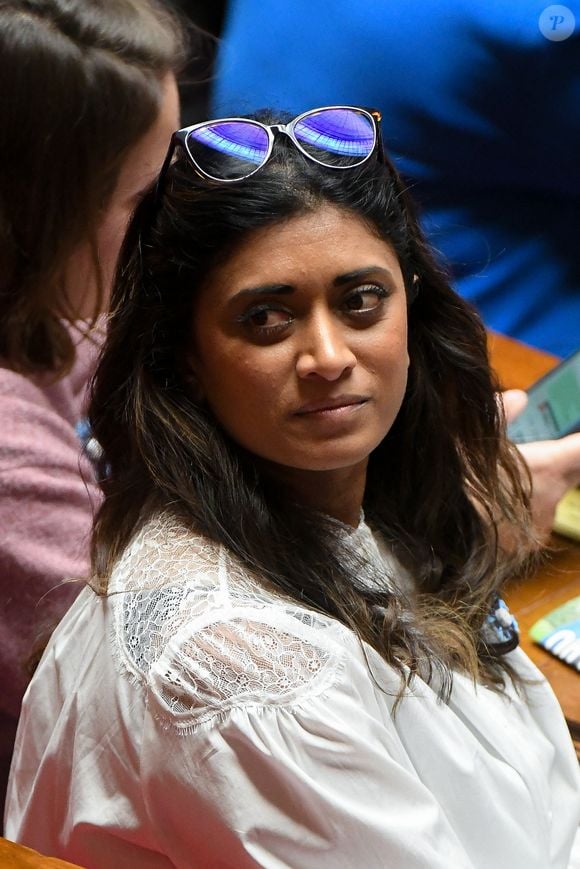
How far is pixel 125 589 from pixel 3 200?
1.91 ft

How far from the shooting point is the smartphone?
1334 mm

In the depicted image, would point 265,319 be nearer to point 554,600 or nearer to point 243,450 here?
point 243,450

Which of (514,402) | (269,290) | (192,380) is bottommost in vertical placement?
(514,402)

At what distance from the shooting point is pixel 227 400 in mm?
826

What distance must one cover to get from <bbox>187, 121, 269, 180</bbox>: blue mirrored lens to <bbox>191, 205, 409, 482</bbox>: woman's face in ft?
0.19

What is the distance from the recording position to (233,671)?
71cm

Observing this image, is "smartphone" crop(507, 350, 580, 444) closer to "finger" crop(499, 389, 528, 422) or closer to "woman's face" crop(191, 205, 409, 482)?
"finger" crop(499, 389, 528, 422)

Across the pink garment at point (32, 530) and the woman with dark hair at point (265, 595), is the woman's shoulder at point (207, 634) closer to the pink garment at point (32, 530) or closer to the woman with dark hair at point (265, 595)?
the woman with dark hair at point (265, 595)

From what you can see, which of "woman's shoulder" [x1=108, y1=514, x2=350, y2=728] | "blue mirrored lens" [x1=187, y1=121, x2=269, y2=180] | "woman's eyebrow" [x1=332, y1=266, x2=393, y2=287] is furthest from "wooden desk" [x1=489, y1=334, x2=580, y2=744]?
"blue mirrored lens" [x1=187, y1=121, x2=269, y2=180]

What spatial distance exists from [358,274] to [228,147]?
0.45 feet

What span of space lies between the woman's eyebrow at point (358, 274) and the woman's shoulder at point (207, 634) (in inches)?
8.5

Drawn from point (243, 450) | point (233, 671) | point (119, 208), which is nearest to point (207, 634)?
point (233, 671)

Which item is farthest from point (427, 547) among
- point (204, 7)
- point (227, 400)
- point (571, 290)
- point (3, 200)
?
point (204, 7)

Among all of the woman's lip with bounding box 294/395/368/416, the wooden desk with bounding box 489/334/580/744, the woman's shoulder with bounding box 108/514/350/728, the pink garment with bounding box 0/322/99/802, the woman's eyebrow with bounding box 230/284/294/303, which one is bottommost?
the pink garment with bounding box 0/322/99/802
